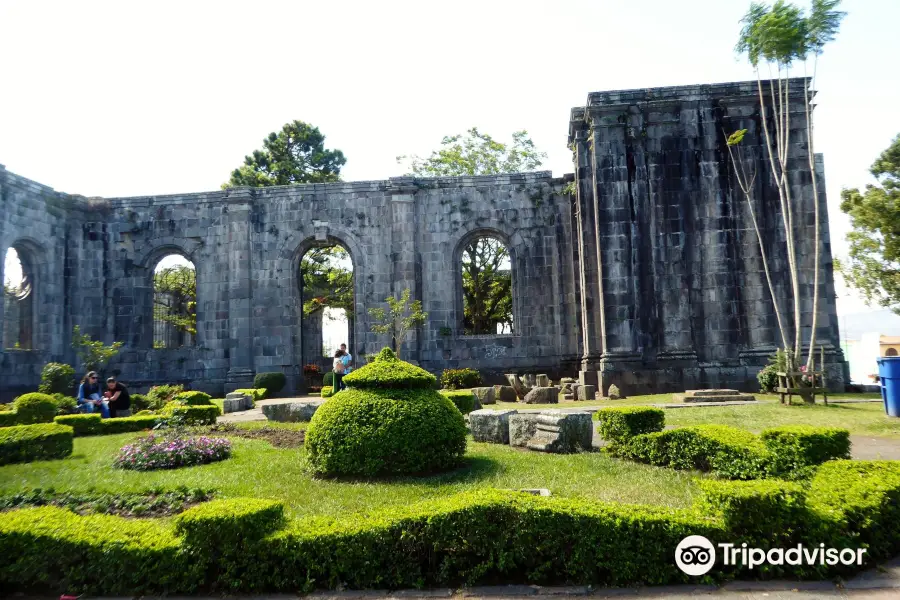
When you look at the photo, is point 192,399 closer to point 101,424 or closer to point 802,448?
point 101,424

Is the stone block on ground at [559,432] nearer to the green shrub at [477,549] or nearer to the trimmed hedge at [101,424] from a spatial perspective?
the green shrub at [477,549]

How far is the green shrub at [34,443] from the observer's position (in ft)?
29.6

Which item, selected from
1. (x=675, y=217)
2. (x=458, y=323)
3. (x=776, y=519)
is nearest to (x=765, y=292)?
(x=675, y=217)

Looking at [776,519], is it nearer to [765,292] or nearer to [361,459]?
[361,459]

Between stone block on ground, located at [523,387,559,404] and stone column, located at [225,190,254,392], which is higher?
stone column, located at [225,190,254,392]

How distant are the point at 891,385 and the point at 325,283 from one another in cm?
2301

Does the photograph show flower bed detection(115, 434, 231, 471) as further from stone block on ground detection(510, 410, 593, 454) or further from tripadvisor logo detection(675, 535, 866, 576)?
tripadvisor logo detection(675, 535, 866, 576)

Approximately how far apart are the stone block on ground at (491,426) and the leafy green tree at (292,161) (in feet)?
89.9

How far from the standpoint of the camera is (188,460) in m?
8.62

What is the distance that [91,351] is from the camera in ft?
63.5

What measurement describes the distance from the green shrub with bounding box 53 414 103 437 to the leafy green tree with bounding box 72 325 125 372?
23.6 ft

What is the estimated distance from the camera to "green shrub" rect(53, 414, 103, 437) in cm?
1231

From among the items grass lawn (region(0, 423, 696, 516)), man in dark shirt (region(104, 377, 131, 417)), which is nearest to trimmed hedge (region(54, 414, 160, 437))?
man in dark shirt (region(104, 377, 131, 417))

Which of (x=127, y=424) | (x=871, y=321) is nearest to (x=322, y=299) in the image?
(x=127, y=424)
